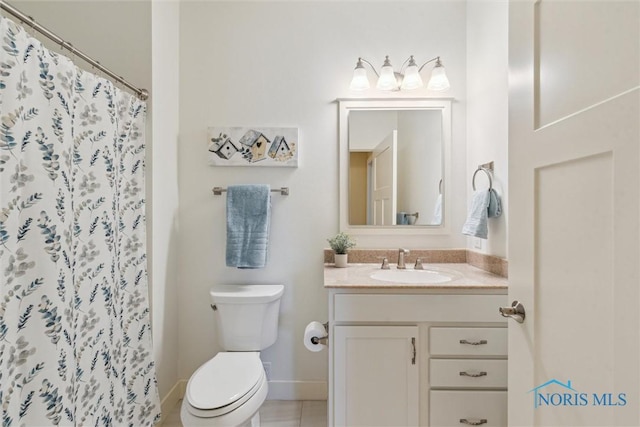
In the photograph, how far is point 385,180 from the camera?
2.02 m

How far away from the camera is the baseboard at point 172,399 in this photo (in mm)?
1817

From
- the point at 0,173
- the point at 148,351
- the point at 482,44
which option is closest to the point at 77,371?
the point at 148,351

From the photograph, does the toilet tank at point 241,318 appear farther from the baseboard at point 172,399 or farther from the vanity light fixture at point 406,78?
the vanity light fixture at point 406,78

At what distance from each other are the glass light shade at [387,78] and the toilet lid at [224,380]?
5.54 feet

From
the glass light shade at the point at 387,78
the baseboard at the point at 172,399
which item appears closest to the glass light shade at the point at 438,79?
the glass light shade at the point at 387,78

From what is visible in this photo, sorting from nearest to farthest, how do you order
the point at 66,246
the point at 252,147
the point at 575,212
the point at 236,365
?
1. the point at 575,212
2. the point at 66,246
3. the point at 236,365
4. the point at 252,147

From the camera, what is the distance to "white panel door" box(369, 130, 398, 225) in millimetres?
2020

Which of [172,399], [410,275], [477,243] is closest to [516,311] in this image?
[410,275]

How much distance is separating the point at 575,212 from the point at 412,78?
1475 millimetres

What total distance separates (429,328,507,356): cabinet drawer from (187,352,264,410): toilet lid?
0.82 meters

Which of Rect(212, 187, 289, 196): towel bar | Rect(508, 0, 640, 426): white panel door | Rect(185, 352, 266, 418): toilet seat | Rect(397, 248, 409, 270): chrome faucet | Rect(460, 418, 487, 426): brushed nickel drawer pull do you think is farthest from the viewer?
Rect(212, 187, 289, 196): towel bar

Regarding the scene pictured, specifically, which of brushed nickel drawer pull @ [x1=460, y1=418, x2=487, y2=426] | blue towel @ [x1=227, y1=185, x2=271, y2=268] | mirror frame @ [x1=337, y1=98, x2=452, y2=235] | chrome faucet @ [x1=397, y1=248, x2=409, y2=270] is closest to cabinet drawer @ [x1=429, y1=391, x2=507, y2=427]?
brushed nickel drawer pull @ [x1=460, y1=418, x2=487, y2=426]

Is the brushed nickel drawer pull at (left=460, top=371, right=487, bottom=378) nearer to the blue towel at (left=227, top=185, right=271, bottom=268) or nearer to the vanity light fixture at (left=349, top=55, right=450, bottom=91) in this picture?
the blue towel at (left=227, top=185, right=271, bottom=268)

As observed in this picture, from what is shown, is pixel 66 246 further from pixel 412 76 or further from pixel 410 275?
pixel 412 76
